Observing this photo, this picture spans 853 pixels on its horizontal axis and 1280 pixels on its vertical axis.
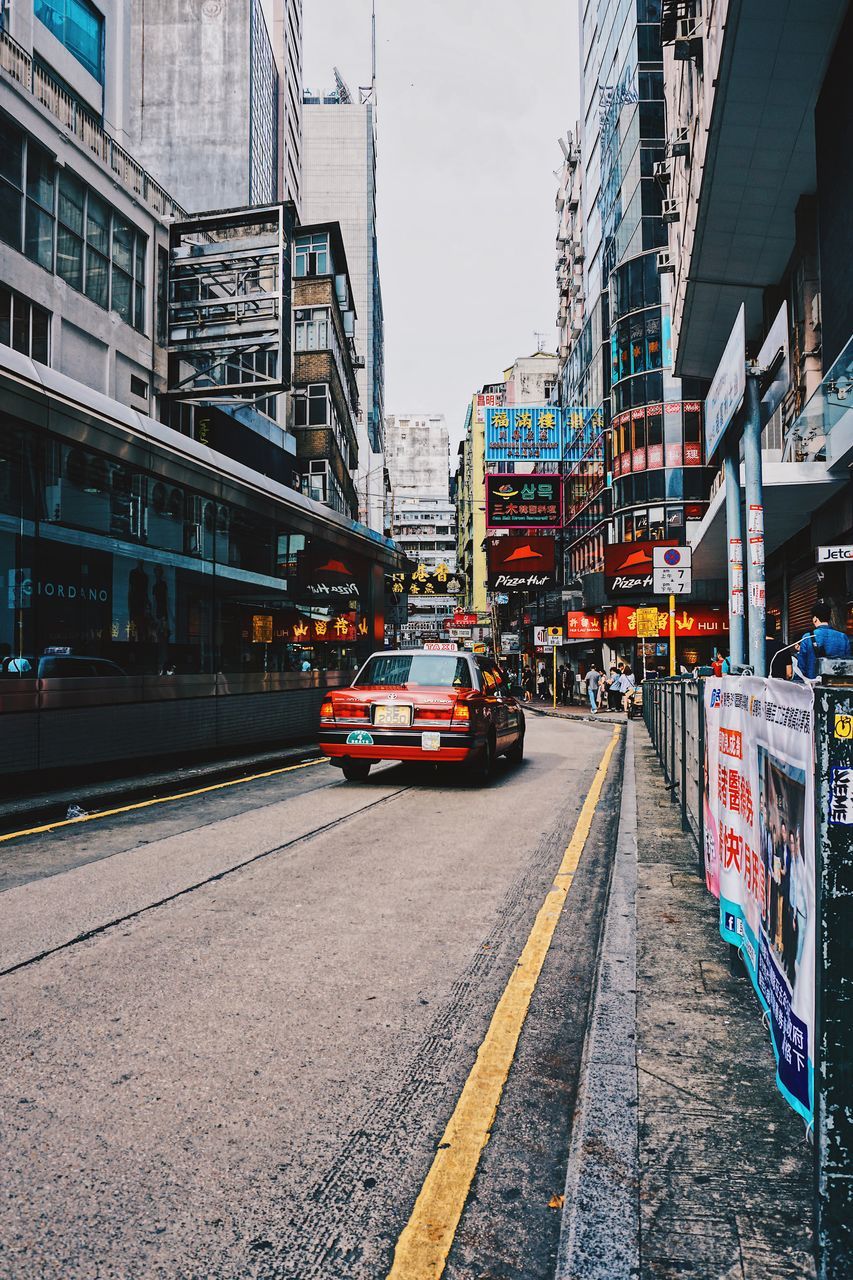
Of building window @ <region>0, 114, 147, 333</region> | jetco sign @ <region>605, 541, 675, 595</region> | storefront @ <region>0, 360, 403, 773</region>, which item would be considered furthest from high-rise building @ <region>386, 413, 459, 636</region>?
storefront @ <region>0, 360, 403, 773</region>

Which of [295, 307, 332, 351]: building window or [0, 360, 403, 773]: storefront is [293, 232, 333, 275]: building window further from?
[0, 360, 403, 773]: storefront

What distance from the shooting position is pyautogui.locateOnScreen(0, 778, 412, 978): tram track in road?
470cm

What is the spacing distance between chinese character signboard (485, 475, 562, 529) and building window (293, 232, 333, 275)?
49.8 feet

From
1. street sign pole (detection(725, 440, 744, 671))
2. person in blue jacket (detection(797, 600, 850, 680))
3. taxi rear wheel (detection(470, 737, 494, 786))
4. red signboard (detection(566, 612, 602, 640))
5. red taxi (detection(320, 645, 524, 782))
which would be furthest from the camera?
red signboard (detection(566, 612, 602, 640))

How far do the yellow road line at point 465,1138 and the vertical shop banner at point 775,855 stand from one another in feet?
3.07

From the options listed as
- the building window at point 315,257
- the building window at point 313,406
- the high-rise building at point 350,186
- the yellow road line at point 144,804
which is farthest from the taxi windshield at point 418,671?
the high-rise building at point 350,186

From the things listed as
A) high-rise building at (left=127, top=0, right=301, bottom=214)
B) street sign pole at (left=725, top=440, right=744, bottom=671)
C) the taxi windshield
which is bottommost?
the taxi windshield

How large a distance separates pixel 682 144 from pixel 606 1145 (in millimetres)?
25599

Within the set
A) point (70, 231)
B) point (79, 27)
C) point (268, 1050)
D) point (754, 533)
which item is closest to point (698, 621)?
point (70, 231)

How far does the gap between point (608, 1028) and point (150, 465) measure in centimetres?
987

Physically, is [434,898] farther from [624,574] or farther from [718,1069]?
[624,574]

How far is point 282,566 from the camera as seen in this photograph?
15609 millimetres

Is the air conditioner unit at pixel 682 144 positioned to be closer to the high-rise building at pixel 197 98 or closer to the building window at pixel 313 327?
the high-rise building at pixel 197 98

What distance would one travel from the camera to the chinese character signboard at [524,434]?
6562 cm
